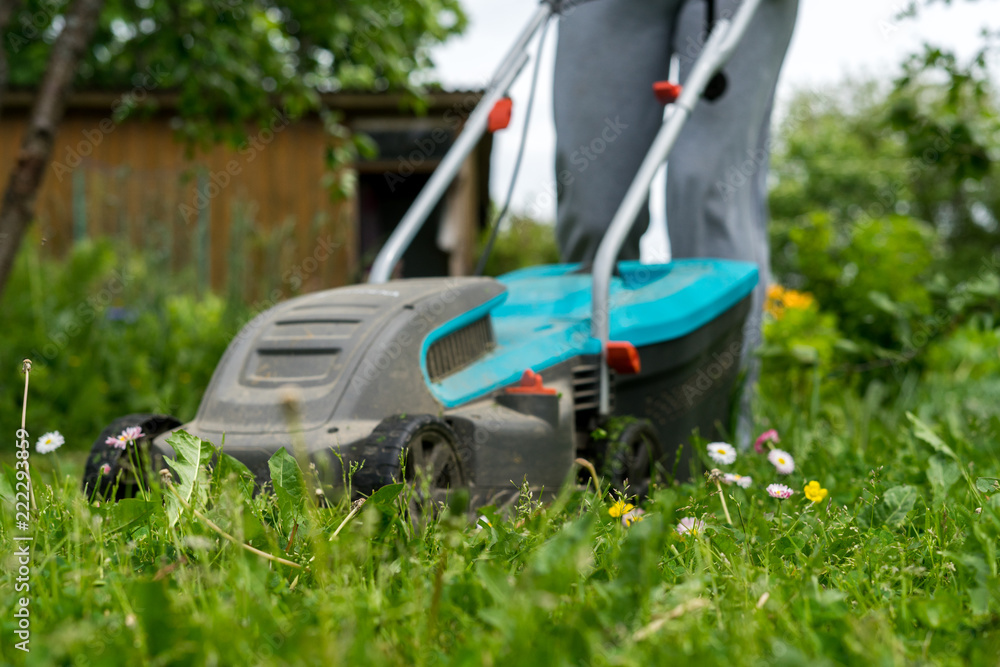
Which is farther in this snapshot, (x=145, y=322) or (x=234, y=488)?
(x=145, y=322)

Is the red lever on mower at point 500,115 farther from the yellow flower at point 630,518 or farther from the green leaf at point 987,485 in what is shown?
the green leaf at point 987,485

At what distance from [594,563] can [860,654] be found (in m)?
0.41

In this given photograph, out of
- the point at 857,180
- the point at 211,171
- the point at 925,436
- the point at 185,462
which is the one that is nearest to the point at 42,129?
the point at 185,462

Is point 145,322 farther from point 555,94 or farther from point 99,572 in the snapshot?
point 99,572

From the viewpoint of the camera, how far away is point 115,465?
150 cm

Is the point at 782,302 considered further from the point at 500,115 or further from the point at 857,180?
the point at 857,180

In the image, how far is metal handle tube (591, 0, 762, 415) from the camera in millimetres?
1782

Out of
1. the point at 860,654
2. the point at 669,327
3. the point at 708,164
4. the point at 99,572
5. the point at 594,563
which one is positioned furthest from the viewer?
the point at 708,164

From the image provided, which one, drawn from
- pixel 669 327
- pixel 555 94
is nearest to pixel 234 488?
pixel 669 327

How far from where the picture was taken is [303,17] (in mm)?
3838

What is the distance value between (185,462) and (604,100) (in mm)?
1481

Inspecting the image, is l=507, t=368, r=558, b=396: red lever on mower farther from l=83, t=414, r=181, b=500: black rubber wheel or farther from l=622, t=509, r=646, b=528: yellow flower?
l=83, t=414, r=181, b=500: black rubber wheel

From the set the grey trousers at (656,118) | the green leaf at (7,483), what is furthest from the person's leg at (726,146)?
the green leaf at (7,483)

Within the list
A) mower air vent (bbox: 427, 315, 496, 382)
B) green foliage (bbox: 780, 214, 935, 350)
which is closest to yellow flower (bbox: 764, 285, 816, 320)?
green foliage (bbox: 780, 214, 935, 350)
